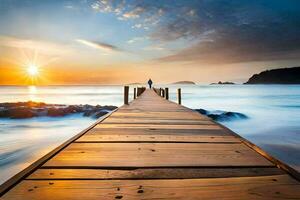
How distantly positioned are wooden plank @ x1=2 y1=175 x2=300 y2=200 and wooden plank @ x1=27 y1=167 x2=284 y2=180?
80 mm

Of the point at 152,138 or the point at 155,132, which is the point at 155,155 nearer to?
the point at 152,138

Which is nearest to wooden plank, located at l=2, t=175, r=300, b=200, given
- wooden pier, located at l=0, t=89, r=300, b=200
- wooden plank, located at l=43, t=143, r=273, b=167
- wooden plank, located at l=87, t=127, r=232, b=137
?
wooden pier, located at l=0, t=89, r=300, b=200

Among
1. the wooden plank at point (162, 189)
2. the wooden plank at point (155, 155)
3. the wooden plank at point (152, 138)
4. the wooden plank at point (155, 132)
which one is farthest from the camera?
the wooden plank at point (155, 132)

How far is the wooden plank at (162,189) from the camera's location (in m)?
1.65

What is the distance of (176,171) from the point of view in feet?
6.91

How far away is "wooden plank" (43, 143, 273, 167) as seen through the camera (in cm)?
231

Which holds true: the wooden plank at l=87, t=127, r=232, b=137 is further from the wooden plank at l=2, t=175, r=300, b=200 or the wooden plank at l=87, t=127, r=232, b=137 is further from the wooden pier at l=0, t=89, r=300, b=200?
the wooden plank at l=2, t=175, r=300, b=200

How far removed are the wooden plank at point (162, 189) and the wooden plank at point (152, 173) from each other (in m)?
0.08

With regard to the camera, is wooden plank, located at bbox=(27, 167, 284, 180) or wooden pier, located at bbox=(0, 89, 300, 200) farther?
wooden plank, located at bbox=(27, 167, 284, 180)

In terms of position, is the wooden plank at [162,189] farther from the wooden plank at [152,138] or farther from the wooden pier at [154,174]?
the wooden plank at [152,138]

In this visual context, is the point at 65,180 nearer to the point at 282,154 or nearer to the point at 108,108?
the point at 282,154

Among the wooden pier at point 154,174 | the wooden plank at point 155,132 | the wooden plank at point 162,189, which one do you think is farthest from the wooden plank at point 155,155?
the wooden plank at point 155,132

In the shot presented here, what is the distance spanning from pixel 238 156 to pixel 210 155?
0.28 meters

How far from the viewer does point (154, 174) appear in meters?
2.04
